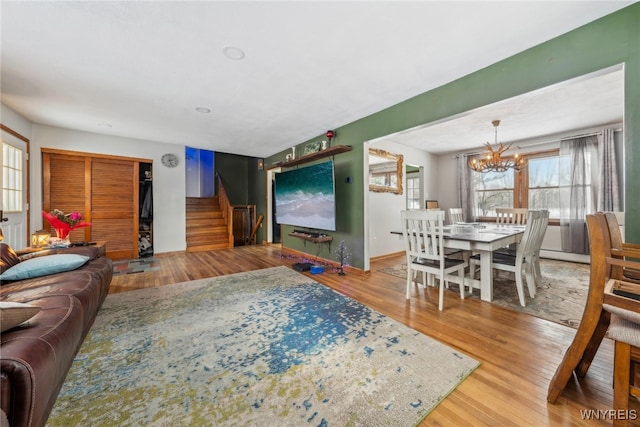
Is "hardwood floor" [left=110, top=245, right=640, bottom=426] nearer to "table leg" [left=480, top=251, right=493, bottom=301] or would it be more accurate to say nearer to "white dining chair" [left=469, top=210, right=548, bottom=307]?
"table leg" [left=480, top=251, right=493, bottom=301]

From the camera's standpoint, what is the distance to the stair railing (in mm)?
6340

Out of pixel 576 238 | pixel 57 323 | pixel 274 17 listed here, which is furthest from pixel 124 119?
pixel 576 238

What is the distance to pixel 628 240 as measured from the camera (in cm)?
176

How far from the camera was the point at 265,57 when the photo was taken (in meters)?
2.28

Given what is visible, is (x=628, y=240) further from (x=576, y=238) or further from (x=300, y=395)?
(x=576, y=238)

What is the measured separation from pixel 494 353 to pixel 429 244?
3.78 feet

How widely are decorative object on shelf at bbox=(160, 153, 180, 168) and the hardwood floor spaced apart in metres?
2.86

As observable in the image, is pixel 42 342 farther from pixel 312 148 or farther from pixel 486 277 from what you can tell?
pixel 312 148

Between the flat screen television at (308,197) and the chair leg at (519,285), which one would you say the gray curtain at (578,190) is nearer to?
the chair leg at (519,285)

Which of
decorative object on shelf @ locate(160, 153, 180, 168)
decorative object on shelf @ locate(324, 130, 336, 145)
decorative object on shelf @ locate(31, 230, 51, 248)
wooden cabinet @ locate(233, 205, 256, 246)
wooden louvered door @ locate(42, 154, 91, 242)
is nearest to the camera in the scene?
decorative object on shelf @ locate(31, 230, 51, 248)

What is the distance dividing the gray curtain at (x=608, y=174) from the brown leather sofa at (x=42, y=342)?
6.91 meters

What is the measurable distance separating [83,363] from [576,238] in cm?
709

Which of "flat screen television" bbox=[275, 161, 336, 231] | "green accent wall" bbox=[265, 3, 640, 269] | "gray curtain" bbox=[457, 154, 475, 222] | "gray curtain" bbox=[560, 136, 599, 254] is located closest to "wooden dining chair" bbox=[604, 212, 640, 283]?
"green accent wall" bbox=[265, 3, 640, 269]

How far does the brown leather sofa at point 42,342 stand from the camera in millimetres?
822
